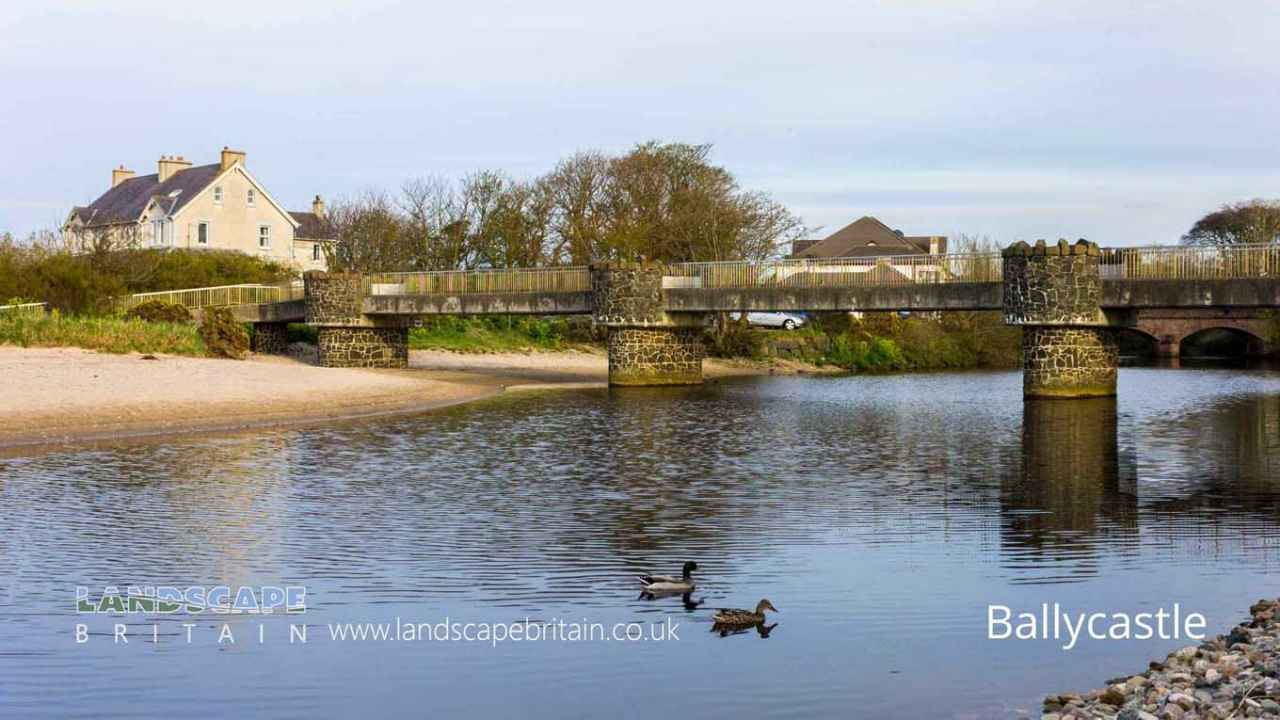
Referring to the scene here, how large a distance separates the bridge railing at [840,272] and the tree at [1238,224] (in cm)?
5856

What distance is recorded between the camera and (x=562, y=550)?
1619 cm

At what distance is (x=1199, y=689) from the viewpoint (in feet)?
31.2

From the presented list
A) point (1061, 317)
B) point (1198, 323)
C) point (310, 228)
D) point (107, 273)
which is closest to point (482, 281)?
point (107, 273)

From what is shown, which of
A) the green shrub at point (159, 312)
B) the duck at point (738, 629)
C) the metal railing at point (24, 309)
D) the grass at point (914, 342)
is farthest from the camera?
the grass at point (914, 342)

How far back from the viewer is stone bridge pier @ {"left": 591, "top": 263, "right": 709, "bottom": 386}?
2041 inches

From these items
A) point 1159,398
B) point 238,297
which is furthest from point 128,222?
point 1159,398

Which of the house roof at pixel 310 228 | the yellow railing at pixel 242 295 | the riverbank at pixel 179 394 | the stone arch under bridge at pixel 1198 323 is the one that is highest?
the house roof at pixel 310 228

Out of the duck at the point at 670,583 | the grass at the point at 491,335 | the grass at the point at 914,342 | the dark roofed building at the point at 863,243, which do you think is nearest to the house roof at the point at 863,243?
the dark roofed building at the point at 863,243

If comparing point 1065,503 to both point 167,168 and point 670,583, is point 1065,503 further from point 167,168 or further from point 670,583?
point 167,168

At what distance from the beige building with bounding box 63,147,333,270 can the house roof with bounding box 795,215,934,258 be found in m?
48.4

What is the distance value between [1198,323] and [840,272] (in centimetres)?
5098

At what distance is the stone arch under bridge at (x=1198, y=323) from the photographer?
291 feet

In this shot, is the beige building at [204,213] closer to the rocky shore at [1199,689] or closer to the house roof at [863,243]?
the house roof at [863,243]

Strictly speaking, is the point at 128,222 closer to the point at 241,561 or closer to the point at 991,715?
the point at 241,561
